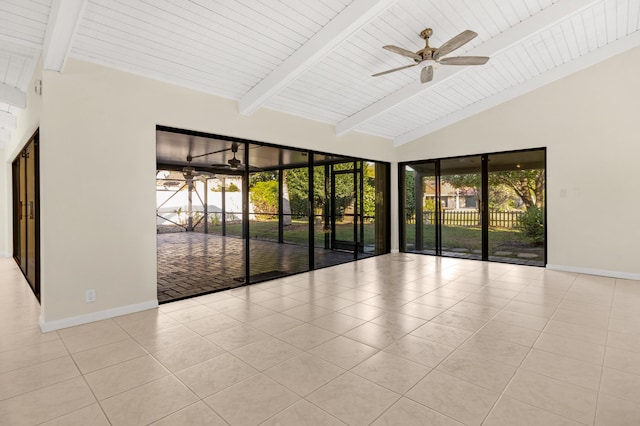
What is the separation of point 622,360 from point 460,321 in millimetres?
1227

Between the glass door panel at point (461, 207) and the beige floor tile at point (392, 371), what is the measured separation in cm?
517

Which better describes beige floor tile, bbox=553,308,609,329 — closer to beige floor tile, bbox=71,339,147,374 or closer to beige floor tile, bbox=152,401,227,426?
beige floor tile, bbox=152,401,227,426

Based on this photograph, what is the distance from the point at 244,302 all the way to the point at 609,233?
5.84 m

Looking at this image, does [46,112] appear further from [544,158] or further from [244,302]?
[544,158]

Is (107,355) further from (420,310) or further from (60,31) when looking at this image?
(420,310)

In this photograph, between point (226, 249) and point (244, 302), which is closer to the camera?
point (244, 302)

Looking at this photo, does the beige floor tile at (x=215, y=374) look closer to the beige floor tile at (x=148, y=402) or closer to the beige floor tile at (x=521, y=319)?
the beige floor tile at (x=148, y=402)

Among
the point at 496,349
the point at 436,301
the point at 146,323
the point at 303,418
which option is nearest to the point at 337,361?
the point at 303,418

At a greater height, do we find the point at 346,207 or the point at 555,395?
the point at 346,207

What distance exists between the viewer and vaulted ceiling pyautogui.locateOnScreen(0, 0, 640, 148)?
3053 millimetres

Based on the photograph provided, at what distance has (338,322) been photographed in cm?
339

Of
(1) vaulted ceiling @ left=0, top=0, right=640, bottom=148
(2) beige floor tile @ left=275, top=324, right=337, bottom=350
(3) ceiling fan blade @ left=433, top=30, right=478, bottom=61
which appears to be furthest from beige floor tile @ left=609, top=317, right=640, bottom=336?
(1) vaulted ceiling @ left=0, top=0, right=640, bottom=148

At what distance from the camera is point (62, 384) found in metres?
2.26

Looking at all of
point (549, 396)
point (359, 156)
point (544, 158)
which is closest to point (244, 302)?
point (549, 396)
